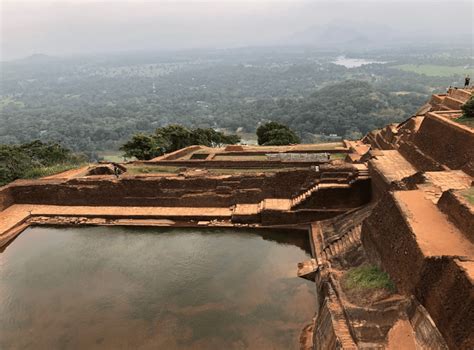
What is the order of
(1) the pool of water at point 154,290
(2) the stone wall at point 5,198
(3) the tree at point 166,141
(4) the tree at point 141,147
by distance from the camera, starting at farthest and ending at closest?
(3) the tree at point 166,141 < (4) the tree at point 141,147 < (2) the stone wall at point 5,198 < (1) the pool of water at point 154,290

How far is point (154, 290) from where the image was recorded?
35.7ft

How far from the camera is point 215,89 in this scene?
174 m

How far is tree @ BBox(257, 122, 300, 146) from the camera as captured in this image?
101ft

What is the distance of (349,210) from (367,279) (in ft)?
17.6

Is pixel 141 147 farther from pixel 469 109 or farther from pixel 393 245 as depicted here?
pixel 393 245

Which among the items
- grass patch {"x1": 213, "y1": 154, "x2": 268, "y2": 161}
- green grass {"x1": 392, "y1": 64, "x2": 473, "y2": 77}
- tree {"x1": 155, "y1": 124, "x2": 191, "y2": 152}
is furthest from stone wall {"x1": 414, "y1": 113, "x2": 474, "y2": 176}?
green grass {"x1": 392, "y1": 64, "x2": 473, "y2": 77}

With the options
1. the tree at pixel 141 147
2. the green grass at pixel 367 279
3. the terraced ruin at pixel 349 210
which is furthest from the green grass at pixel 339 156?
the tree at pixel 141 147

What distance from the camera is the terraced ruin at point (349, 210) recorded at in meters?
6.59

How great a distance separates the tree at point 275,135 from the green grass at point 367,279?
71.1 ft

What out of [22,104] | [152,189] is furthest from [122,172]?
[22,104]

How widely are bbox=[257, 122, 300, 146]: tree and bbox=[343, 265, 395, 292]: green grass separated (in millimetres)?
21674

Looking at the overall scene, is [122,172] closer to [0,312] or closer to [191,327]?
[0,312]

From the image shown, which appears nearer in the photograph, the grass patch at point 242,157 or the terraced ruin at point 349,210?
the terraced ruin at point 349,210

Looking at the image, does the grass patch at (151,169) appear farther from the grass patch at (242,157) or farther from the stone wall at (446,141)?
the stone wall at (446,141)
